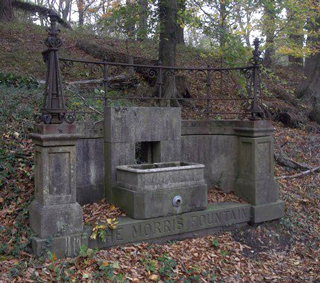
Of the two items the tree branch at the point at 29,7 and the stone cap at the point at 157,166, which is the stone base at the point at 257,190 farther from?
the tree branch at the point at 29,7

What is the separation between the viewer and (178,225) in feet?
18.8

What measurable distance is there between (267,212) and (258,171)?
2.43ft

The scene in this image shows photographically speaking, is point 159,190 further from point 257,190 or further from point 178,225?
point 257,190

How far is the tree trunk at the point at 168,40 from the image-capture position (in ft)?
31.1

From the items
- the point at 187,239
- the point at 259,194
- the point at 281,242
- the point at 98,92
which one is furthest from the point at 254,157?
the point at 98,92

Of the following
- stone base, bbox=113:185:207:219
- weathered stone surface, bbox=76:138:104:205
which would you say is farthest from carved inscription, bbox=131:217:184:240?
weathered stone surface, bbox=76:138:104:205

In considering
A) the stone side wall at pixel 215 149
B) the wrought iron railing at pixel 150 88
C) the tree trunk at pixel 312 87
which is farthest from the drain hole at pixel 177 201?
the tree trunk at pixel 312 87

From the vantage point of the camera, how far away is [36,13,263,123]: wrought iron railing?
4957 mm

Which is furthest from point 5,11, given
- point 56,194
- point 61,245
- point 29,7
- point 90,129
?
point 61,245

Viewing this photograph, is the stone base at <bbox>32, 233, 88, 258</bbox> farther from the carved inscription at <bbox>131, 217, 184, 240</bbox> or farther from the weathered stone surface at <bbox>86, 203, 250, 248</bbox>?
the carved inscription at <bbox>131, 217, 184, 240</bbox>

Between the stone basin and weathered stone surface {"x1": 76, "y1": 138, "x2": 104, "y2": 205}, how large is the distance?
353 millimetres

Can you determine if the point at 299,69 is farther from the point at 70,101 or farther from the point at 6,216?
the point at 6,216

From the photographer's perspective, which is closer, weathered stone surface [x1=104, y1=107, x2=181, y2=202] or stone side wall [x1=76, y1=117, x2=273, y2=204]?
weathered stone surface [x1=104, y1=107, x2=181, y2=202]

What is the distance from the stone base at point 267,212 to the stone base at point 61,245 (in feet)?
9.98
